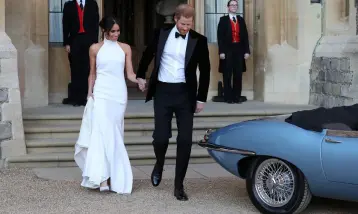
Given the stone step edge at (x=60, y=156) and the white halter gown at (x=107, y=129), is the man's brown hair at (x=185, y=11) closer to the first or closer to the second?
the white halter gown at (x=107, y=129)

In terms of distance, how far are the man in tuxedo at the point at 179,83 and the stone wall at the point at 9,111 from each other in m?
2.61

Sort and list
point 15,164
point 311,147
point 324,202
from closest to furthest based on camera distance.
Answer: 1. point 311,147
2. point 324,202
3. point 15,164

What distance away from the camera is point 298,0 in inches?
485

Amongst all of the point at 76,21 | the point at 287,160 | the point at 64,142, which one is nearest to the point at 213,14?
the point at 76,21

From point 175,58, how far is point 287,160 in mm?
1580

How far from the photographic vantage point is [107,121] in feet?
24.1

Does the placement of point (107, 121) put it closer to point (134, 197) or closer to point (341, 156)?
point (134, 197)

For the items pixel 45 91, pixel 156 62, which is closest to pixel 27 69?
pixel 45 91

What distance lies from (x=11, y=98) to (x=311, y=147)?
4.39 meters

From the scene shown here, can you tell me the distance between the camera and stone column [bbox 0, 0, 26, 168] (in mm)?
8898

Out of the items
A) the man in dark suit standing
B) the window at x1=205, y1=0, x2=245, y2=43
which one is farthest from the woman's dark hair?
the window at x1=205, y1=0, x2=245, y2=43

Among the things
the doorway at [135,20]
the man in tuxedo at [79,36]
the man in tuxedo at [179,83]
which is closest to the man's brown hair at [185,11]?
the man in tuxedo at [179,83]

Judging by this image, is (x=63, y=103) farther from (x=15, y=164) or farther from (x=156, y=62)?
(x=156, y=62)

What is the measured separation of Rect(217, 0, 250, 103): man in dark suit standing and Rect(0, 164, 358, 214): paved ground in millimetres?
3736
